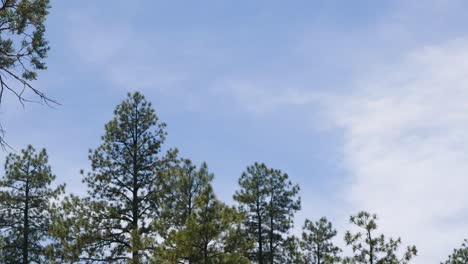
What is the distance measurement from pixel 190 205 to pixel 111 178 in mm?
4909

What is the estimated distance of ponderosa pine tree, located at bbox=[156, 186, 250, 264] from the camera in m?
20.2

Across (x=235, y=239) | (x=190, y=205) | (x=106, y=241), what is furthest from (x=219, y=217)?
(x=106, y=241)

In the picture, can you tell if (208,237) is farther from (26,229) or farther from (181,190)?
(26,229)

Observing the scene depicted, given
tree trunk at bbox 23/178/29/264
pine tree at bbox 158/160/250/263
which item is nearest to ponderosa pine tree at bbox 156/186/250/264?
pine tree at bbox 158/160/250/263

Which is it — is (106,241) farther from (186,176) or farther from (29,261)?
(29,261)

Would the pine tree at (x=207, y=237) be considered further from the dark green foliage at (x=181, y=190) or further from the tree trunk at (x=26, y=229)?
the tree trunk at (x=26, y=229)

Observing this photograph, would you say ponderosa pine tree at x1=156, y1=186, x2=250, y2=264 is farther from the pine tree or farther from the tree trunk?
the tree trunk

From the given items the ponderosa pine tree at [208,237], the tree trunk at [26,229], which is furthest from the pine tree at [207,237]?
the tree trunk at [26,229]

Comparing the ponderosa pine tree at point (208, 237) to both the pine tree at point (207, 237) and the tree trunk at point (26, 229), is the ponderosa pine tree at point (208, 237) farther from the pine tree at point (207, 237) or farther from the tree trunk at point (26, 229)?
the tree trunk at point (26, 229)

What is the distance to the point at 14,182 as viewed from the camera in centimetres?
3059

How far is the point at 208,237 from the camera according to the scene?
2042 centimetres

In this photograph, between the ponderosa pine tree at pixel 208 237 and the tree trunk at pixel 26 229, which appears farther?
the tree trunk at pixel 26 229

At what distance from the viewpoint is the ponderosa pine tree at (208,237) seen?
20156 millimetres

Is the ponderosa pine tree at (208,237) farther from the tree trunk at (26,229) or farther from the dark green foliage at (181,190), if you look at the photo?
the tree trunk at (26,229)
